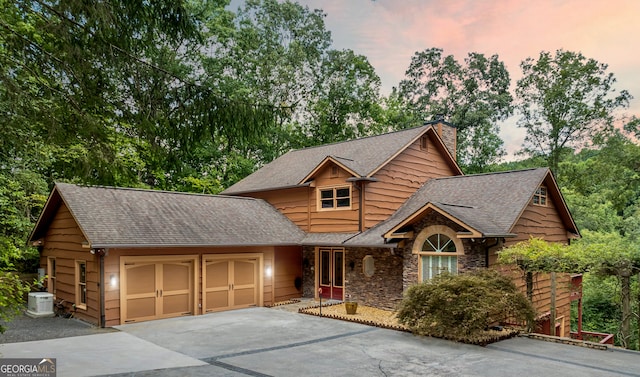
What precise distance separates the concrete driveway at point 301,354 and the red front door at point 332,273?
4347 mm

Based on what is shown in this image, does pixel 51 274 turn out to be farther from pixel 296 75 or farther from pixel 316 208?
pixel 296 75

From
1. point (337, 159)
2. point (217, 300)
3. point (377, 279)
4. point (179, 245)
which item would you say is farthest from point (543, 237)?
point (179, 245)

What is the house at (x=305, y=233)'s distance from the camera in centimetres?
1301

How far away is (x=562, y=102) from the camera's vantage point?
28562mm

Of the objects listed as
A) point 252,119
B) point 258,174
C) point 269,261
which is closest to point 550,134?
point 258,174

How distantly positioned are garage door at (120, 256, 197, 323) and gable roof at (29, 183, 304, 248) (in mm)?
797

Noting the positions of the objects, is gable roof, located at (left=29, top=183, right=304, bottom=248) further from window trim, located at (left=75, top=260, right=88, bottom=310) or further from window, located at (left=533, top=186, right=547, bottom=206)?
window, located at (left=533, top=186, right=547, bottom=206)

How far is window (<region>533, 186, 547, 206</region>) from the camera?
15.0 m

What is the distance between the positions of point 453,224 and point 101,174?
9.84 m

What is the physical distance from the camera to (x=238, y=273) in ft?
51.4

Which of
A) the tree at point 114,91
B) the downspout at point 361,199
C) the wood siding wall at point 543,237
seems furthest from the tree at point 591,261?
the tree at point 114,91

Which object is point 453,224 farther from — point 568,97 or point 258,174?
point 568,97

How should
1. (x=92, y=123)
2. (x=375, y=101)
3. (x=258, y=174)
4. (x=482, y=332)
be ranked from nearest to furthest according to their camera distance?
(x=92, y=123) → (x=482, y=332) → (x=258, y=174) → (x=375, y=101)

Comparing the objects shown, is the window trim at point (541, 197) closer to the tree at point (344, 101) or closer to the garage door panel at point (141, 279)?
the garage door panel at point (141, 279)
